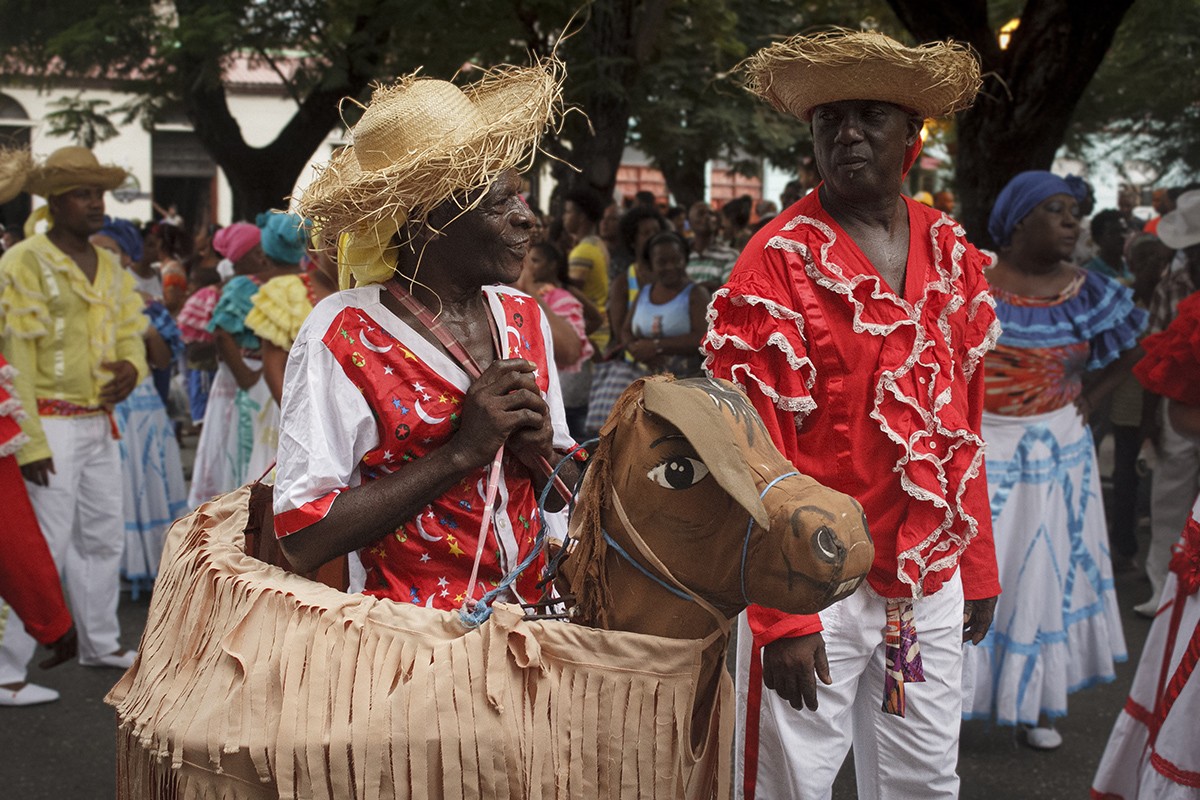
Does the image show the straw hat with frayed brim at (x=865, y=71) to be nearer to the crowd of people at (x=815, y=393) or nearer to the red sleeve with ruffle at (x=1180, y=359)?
the crowd of people at (x=815, y=393)

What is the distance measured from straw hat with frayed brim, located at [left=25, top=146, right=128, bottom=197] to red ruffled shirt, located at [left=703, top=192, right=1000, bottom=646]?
12.9 feet

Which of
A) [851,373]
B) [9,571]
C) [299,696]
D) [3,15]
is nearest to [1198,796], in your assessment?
[851,373]

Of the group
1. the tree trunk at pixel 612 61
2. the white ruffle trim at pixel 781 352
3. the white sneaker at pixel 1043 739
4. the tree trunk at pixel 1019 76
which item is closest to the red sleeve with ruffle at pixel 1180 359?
the white sneaker at pixel 1043 739

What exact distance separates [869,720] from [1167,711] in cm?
112

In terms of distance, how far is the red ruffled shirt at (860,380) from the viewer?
287 centimetres

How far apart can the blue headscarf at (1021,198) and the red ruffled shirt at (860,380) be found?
2.17 m

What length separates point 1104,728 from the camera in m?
5.48

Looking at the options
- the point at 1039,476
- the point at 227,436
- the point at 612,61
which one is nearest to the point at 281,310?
the point at 227,436

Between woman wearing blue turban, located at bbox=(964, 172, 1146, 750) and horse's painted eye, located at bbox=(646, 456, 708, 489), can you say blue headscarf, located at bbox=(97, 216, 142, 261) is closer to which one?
woman wearing blue turban, located at bbox=(964, 172, 1146, 750)

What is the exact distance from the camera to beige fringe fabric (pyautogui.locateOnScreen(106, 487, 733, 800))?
197cm

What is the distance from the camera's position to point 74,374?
19.4ft

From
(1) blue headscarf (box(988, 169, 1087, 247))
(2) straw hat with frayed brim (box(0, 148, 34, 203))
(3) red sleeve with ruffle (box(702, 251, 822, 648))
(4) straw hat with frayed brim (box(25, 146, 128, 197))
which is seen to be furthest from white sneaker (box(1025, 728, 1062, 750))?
(2) straw hat with frayed brim (box(0, 148, 34, 203))

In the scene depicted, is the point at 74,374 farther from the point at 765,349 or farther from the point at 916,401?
the point at 916,401

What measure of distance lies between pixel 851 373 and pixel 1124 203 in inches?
622
